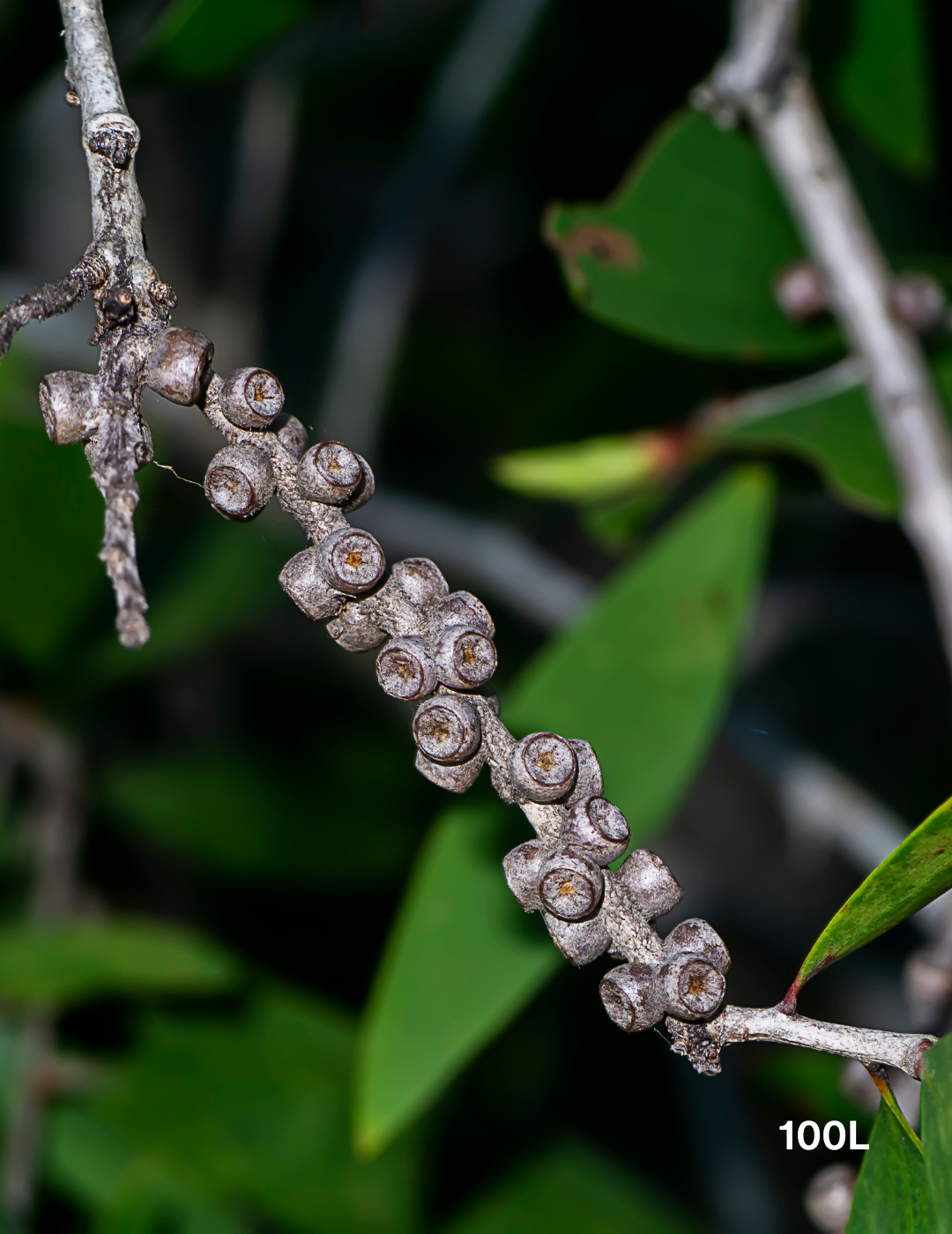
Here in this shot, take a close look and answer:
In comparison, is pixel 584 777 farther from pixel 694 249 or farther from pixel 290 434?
pixel 694 249

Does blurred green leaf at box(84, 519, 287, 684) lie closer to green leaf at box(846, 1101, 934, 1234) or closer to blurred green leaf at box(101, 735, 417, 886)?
blurred green leaf at box(101, 735, 417, 886)

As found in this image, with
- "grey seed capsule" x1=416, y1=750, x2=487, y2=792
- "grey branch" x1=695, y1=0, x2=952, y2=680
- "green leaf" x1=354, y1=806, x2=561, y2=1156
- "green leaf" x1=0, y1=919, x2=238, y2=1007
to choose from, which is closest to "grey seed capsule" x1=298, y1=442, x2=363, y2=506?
"grey seed capsule" x1=416, y1=750, x2=487, y2=792

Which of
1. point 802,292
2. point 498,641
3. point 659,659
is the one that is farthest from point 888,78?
point 498,641

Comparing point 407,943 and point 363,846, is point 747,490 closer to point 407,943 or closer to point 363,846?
point 407,943

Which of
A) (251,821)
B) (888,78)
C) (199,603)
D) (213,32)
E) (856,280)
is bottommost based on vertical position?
(251,821)

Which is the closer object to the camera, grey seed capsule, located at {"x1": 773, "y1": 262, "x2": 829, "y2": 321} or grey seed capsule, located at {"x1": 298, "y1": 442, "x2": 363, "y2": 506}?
grey seed capsule, located at {"x1": 298, "y1": 442, "x2": 363, "y2": 506}

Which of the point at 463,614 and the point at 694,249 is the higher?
the point at 694,249
